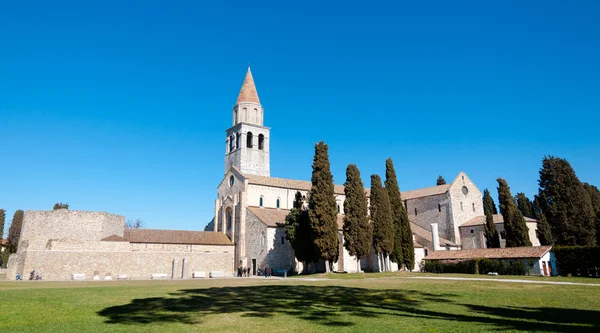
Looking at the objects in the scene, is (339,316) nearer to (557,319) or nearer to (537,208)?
(557,319)

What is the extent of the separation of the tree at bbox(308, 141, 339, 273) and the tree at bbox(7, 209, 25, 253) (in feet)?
172

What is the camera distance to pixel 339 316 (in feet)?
33.9

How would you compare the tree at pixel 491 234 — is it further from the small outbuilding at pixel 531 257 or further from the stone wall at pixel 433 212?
the small outbuilding at pixel 531 257

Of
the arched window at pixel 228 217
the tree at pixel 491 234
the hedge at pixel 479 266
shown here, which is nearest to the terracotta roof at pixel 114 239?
the arched window at pixel 228 217

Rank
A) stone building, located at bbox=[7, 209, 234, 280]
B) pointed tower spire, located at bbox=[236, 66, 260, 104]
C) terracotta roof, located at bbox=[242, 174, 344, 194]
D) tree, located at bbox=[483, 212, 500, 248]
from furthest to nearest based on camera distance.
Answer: pointed tower spire, located at bbox=[236, 66, 260, 104] → terracotta roof, located at bbox=[242, 174, 344, 194] → tree, located at bbox=[483, 212, 500, 248] → stone building, located at bbox=[7, 209, 234, 280]

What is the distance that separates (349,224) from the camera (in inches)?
1495

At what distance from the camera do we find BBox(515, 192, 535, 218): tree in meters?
64.7

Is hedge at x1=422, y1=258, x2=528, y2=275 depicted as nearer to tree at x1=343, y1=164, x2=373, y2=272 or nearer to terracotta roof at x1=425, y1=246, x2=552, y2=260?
terracotta roof at x1=425, y1=246, x2=552, y2=260

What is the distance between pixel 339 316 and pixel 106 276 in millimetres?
32711

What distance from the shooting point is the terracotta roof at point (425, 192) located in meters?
52.8

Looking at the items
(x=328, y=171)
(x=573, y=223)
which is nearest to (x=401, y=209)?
(x=328, y=171)

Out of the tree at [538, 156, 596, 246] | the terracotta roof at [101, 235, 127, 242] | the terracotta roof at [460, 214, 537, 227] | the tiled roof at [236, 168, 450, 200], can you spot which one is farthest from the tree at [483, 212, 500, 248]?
the terracotta roof at [101, 235, 127, 242]

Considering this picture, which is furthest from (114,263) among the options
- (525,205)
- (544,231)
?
(525,205)

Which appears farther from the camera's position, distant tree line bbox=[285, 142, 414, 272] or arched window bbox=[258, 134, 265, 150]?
arched window bbox=[258, 134, 265, 150]
